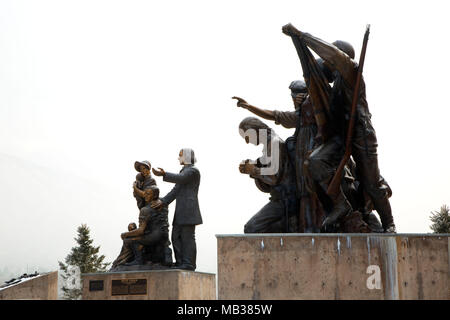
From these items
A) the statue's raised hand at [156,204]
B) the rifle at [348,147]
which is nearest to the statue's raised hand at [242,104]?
the rifle at [348,147]

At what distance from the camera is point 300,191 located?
10953mm

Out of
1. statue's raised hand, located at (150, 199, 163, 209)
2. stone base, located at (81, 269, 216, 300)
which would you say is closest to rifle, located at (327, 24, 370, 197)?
stone base, located at (81, 269, 216, 300)

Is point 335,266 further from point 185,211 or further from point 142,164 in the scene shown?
point 142,164

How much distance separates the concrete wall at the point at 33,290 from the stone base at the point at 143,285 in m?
1.67

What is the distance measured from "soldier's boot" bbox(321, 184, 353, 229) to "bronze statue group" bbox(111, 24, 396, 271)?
1cm

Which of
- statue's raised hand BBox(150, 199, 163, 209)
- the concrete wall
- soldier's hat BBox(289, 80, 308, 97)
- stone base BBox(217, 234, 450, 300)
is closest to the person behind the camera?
stone base BBox(217, 234, 450, 300)

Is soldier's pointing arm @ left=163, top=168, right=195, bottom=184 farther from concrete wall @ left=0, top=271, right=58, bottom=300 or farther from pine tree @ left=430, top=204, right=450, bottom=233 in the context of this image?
pine tree @ left=430, top=204, right=450, bottom=233

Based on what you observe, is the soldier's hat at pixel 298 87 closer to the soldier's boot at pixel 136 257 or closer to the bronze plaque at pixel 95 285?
the soldier's boot at pixel 136 257

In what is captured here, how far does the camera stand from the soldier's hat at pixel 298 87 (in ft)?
37.9

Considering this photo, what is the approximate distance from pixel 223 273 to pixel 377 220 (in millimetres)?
2394

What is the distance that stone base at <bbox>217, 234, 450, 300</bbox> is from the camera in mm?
9375

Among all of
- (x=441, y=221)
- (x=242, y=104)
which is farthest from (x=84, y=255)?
(x=242, y=104)
